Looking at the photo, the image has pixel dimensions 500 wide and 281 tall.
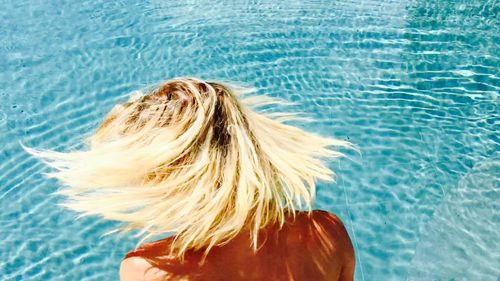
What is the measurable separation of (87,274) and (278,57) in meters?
3.06

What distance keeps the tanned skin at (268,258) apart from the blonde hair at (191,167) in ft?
0.12

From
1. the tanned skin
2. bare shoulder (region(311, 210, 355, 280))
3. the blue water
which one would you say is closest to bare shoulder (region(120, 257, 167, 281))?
the tanned skin

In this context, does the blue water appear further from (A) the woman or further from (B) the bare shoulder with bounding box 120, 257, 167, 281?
(B) the bare shoulder with bounding box 120, 257, 167, 281

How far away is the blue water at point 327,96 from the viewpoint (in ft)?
12.4

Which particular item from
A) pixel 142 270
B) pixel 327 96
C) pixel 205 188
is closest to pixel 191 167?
pixel 205 188

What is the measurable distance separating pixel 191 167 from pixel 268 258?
0.39 meters

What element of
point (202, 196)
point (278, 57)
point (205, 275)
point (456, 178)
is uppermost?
point (202, 196)

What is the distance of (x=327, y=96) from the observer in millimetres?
5160

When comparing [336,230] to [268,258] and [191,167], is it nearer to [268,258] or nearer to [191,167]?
[268,258]

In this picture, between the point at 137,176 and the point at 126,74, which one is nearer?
the point at 137,176

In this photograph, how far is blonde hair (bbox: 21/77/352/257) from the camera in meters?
1.74

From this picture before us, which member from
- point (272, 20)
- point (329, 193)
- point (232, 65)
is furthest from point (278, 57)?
point (329, 193)

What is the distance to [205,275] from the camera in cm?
174

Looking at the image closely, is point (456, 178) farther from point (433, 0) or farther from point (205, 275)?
point (433, 0)
